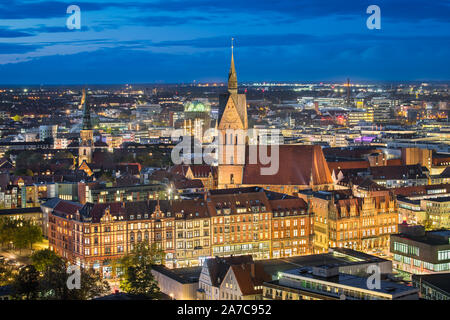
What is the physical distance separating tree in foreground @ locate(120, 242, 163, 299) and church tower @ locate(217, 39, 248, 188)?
25630 millimetres

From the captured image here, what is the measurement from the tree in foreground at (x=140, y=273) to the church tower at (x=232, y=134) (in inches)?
1009

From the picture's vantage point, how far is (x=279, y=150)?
271 feet

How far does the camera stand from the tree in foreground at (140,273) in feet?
160

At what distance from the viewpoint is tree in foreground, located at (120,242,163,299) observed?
160 feet

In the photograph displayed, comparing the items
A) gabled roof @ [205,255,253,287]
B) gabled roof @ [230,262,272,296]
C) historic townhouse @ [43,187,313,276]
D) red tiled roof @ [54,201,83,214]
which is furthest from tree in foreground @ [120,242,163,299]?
red tiled roof @ [54,201,83,214]

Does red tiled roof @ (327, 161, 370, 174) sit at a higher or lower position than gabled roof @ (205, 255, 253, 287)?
higher

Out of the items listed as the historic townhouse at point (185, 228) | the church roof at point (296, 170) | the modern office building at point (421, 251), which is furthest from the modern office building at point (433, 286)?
the church roof at point (296, 170)

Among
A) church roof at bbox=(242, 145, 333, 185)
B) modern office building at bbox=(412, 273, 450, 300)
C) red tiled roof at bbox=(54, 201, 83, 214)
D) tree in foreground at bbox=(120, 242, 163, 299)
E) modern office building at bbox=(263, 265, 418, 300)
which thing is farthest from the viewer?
church roof at bbox=(242, 145, 333, 185)

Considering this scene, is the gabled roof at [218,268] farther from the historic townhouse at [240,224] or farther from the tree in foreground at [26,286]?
the historic townhouse at [240,224]

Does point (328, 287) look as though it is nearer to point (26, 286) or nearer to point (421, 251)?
point (26, 286)

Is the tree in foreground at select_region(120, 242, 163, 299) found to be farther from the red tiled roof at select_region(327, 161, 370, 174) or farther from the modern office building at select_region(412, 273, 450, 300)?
the red tiled roof at select_region(327, 161, 370, 174)

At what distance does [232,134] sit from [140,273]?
3420 centimetres

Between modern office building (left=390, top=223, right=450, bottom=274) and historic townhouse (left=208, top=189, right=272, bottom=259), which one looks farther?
historic townhouse (left=208, top=189, right=272, bottom=259)
